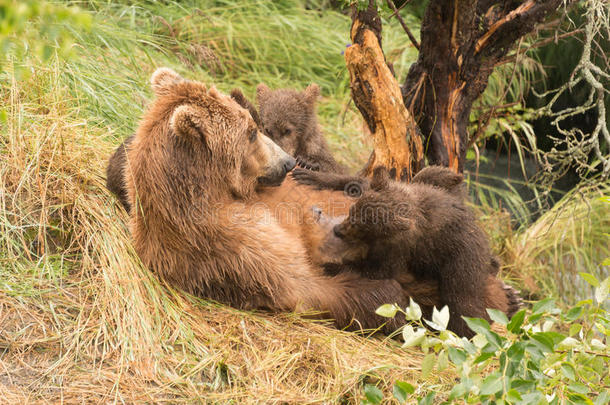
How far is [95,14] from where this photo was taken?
6.80 meters

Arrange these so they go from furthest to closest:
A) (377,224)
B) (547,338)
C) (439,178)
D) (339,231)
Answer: (439,178) < (339,231) < (377,224) < (547,338)

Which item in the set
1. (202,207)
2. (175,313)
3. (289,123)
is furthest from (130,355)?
(289,123)

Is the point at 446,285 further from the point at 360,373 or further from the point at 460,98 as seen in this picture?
the point at 460,98

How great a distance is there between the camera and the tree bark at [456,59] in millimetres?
4477

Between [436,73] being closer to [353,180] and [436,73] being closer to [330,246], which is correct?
[353,180]

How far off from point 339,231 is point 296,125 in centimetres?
180

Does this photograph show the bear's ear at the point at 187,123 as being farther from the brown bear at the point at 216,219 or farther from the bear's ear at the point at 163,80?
the bear's ear at the point at 163,80

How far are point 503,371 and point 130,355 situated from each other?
1851 millimetres

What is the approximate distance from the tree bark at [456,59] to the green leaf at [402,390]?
2617mm

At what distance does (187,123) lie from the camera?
3.40m

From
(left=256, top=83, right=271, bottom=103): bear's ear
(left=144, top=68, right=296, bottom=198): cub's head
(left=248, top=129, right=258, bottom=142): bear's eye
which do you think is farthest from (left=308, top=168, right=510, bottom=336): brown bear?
(left=256, top=83, right=271, bottom=103): bear's ear

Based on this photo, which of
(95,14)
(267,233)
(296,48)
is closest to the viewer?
(267,233)

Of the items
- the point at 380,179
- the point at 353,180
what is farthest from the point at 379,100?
the point at 380,179

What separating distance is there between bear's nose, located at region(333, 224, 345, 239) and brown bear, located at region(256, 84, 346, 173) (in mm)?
1299
